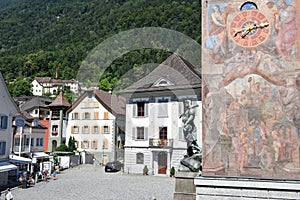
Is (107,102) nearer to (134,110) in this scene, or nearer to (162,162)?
(134,110)

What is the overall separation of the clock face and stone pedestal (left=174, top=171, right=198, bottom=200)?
6057 millimetres

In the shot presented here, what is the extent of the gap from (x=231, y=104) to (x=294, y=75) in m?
2.72

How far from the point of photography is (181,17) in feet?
322

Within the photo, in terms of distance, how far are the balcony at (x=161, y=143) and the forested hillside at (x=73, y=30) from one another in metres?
32.7

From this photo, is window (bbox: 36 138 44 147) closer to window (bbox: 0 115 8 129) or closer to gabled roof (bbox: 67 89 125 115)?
gabled roof (bbox: 67 89 125 115)

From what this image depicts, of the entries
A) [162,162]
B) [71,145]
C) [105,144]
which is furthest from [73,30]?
[162,162]

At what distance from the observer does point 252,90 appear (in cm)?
1460

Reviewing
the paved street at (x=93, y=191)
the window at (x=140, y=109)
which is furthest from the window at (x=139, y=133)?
the paved street at (x=93, y=191)

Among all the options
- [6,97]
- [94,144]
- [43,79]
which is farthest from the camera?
[43,79]

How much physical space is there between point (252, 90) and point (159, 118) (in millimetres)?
18696

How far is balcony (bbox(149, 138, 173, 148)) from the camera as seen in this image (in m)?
31.7

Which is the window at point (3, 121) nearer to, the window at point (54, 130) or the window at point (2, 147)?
the window at point (2, 147)

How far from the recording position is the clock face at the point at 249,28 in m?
14.8

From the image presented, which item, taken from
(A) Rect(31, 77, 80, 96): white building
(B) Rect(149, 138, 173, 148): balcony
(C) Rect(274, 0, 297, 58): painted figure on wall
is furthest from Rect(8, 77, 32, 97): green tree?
(C) Rect(274, 0, 297, 58): painted figure on wall
